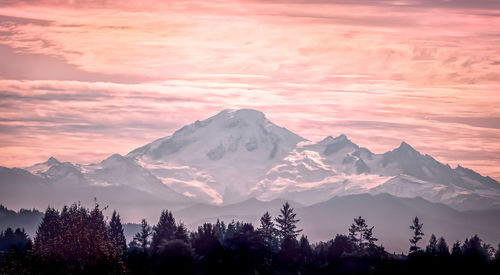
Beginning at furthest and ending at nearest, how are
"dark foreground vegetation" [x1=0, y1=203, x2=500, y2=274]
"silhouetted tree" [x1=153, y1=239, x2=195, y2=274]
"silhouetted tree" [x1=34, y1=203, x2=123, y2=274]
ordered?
"silhouetted tree" [x1=153, y1=239, x2=195, y2=274]
"dark foreground vegetation" [x1=0, y1=203, x2=500, y2=274]
"silhouetted tree" [x1=34, y1=203, x2=123, y2=274]

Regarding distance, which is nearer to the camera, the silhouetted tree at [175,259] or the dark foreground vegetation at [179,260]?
the dark foreground vegetation at [179,260]

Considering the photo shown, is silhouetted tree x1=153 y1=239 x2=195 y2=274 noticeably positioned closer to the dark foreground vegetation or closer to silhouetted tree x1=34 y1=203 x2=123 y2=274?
the dark foreground vegetation

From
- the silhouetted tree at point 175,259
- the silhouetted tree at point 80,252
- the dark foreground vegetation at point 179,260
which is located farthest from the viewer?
the silhouetted tree at point 175,259

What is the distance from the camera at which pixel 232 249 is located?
17150cm

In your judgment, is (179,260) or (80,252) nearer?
(80,252)

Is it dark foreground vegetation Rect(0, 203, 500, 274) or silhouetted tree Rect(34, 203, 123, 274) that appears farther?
dark foreground vegetation Rect(0, 203, 500, 274)

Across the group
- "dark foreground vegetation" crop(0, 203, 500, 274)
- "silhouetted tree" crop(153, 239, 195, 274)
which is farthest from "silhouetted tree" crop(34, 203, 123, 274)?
"silhouetted tree" crop(153, 239, 195, 274)

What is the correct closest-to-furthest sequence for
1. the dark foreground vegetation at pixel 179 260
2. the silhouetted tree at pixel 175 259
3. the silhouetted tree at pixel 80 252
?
the silhouetted tree at pixel 80 252, the dark foreground vegetation at pixel 179 260, the silhouetted tree at pixel 175 259

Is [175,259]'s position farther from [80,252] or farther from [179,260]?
[80,252]

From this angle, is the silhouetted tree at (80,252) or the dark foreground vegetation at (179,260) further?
the dark foreground vegetation at (179,260)

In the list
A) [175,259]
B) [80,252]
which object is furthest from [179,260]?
[80,252]

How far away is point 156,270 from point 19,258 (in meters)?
28.8

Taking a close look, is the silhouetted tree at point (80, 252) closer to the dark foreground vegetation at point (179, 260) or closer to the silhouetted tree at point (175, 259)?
the dark foreground vegetation at point (179, 260)

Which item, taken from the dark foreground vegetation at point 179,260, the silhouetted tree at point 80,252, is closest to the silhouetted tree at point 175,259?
the dark foreground vegetation at point 179,260
